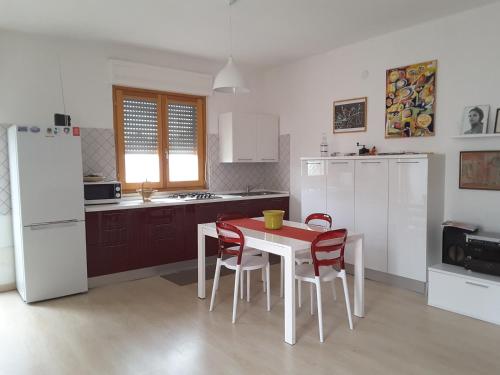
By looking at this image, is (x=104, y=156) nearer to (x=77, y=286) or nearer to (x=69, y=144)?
(x=69, y=144)

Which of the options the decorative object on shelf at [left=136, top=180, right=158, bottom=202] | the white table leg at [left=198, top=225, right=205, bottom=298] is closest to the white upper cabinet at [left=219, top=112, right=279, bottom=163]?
the decorative object on shelf at [left=136, top=180, right=158, bottom=202]

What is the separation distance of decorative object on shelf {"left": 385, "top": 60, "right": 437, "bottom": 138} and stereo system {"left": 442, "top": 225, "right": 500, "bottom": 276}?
1039mm

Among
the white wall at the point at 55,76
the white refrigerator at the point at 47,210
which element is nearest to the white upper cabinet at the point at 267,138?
the white wall at the point at 55,76

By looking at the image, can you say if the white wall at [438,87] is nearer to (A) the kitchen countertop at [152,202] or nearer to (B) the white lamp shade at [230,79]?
(A) the kitchen countertop at [152,202]

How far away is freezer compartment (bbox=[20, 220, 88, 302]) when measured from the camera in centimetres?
351

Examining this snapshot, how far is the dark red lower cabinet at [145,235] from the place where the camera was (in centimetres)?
396

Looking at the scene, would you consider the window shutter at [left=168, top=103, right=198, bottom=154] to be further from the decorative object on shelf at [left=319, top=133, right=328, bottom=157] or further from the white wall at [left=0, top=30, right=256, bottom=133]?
the decorative object on shelf at [left=319, top=133, right=328, bottom=157]

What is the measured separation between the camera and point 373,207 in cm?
405

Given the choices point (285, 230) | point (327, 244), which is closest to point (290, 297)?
point (327, 244)

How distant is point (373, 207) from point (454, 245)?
85cm

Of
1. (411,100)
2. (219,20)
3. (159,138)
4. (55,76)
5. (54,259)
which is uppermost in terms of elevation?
(219,20)

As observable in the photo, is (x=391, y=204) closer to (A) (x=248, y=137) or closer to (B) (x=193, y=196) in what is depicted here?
(A) (x=248, y=137)

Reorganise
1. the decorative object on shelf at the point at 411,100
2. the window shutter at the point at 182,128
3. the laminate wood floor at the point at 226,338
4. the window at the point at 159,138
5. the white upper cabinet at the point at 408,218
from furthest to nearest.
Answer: the window shutter at the point at 182,128 < the window at the point at 159,138 < the decorative object on shelf at the point at 411,100 < the white upper cabinet at the point at 408,218 < the laminate wood floor at the point at 226,338

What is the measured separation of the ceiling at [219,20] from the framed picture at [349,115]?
0.71 meters
